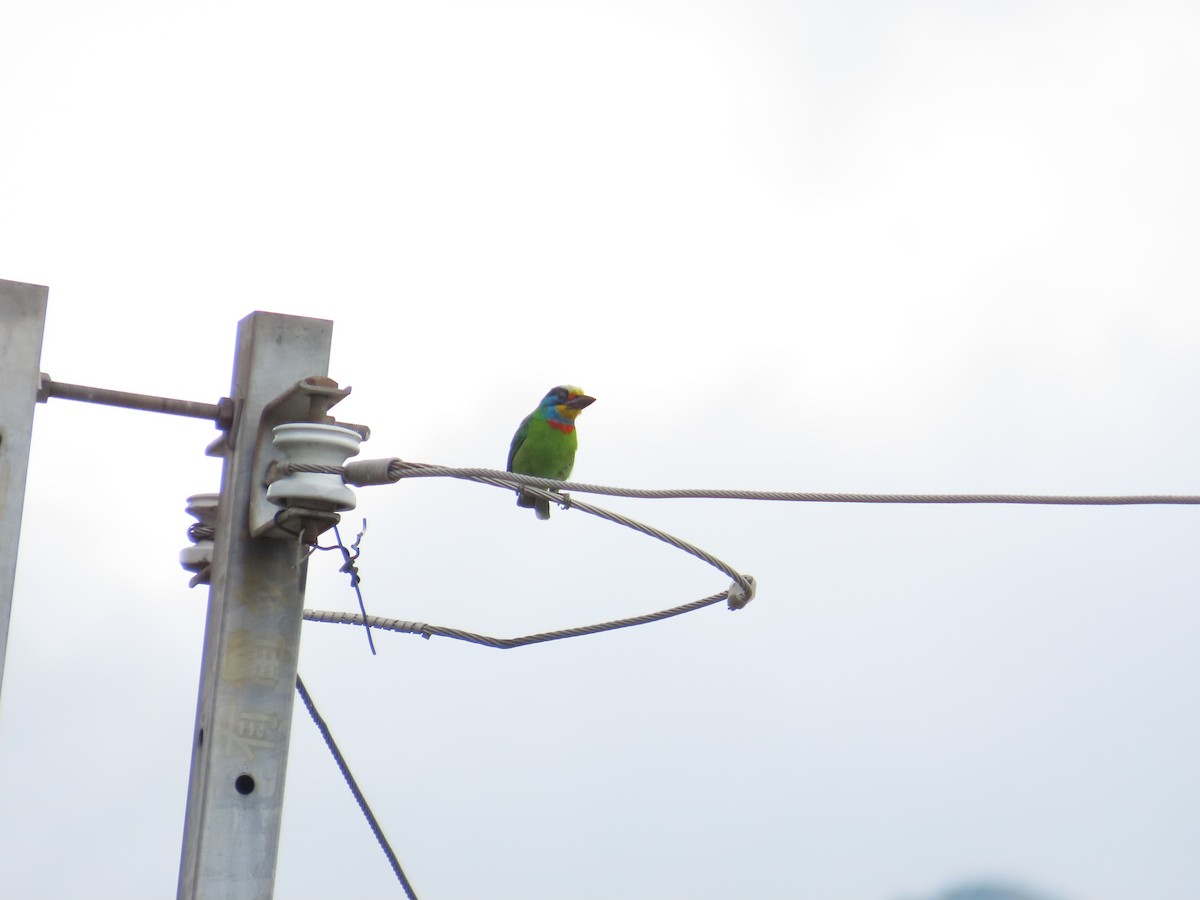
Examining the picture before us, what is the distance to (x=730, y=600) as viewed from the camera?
4816mm

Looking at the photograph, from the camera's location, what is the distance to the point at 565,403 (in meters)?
9.17

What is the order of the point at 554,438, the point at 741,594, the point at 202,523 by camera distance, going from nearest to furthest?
1. the point at 202,523
2. the point at 741,594
3. the point at 554,438

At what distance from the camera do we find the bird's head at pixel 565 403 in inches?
358

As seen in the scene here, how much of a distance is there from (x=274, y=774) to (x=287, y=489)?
0.69 meters

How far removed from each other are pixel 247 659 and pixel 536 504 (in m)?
5.07

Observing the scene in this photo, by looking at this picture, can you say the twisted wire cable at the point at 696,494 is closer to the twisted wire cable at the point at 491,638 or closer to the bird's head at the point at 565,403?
the twisted wire cable at the point at 491,638

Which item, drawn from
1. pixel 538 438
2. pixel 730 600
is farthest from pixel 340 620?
pixel 538 438

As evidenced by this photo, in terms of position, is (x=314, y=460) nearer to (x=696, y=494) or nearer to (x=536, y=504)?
(x=696, y=494)

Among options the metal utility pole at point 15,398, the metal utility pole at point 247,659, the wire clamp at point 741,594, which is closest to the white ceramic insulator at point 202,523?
the metal utility pole at point 247,659

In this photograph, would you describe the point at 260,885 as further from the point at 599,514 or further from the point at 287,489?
the point at 599,514

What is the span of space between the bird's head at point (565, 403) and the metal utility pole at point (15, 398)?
5.48 metres

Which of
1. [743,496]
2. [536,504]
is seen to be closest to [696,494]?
[743,496]

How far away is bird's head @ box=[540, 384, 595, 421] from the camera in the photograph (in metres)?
9.09

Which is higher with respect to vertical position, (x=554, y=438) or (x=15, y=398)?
(x=554, y=438)
